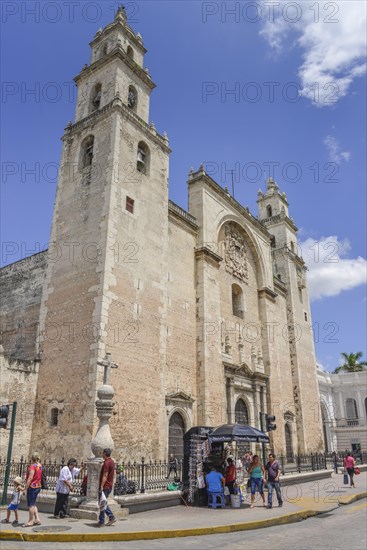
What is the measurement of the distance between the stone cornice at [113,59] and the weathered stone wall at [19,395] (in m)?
15.9

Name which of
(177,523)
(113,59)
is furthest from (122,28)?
(177,523)

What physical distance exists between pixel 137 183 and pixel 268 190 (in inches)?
894

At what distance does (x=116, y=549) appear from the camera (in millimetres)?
6809

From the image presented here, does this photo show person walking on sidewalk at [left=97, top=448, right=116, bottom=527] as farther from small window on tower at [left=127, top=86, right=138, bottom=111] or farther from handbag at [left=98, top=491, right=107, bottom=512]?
small window on tower at [left=127, top=86, right=138, bottom=111]

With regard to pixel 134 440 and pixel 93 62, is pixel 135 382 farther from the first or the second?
pixel 93 62

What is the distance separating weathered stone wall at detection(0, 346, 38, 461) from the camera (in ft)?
51.4

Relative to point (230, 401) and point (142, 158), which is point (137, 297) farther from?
point (230, 401)

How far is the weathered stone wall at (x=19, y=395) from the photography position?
15.7m

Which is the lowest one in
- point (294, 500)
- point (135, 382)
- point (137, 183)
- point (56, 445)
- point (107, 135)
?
point (294, 500)

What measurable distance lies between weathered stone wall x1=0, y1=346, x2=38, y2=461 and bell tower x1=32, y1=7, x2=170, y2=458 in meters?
0.33

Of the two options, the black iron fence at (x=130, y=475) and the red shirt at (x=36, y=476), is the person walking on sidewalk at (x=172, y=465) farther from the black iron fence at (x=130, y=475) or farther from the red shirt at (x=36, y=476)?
the red shirt at (x=36, y=476)

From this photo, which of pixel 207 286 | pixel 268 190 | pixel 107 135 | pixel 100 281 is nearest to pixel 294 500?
pixel 100 281

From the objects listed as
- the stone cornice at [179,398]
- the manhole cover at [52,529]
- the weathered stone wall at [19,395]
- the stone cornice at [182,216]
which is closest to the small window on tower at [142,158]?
the stone cornice at [182,216]

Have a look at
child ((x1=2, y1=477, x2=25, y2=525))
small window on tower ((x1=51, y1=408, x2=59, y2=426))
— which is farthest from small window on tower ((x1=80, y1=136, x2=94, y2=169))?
child ((x1=2, y1=477, x2=25, y2=525))
